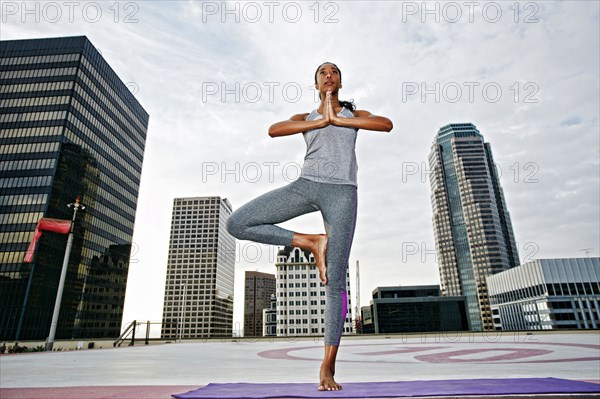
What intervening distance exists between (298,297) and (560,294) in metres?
70.4

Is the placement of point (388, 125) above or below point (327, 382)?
→ above

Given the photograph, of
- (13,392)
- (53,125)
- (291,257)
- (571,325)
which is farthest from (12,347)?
(571,325)

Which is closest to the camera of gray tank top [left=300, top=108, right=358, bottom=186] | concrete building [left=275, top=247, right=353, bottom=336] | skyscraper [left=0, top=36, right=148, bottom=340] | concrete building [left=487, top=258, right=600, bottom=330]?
gray tank top [left=300, top=108, right=358, bottom=186]

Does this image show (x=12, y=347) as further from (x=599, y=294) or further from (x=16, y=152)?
(x=599, y=294)

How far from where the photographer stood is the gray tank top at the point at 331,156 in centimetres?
361

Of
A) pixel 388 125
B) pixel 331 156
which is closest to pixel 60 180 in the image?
pixel 331 156

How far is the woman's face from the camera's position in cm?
407

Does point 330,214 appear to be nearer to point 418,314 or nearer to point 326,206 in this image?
point 326,206

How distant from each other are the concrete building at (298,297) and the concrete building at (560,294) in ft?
166

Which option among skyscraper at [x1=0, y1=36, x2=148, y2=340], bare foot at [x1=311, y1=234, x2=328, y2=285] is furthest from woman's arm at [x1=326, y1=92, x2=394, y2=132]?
skyscraper at [x1=0, y1=36, x2=148, y2=340]

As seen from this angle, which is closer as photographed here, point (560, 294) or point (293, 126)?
point (293, 126)

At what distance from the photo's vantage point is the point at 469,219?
16712cm

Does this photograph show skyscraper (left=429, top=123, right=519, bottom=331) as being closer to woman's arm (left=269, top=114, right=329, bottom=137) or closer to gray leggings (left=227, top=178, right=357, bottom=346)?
gray leggings (left=227, top=178, right=357, bottom=346)

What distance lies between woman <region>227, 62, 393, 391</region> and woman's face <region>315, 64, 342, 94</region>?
0.17 metres
